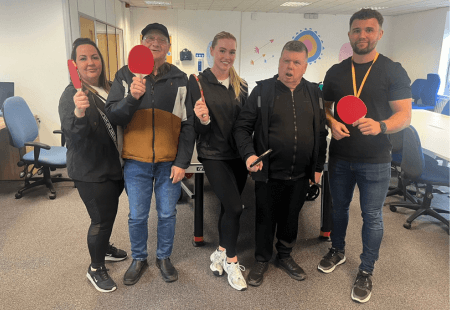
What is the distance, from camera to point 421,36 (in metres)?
7.56

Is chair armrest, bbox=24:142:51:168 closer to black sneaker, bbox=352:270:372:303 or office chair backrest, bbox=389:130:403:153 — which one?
black sneaker, bbox=352:270:372:303

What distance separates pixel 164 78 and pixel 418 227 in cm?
260

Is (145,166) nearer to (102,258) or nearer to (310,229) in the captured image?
(102,258)

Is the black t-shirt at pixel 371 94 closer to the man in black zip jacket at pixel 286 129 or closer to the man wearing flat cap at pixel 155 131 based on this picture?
the man in black zip jacket at pixel 286 129

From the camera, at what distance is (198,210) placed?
246 centimetres

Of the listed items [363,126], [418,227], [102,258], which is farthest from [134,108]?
[418,227]

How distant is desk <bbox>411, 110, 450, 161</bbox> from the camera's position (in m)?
2.72

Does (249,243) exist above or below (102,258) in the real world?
below

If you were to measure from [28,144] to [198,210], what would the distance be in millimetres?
1997

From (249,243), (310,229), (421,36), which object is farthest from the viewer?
(421,36)

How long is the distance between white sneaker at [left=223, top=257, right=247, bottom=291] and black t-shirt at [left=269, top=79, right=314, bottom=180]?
2.43 ft

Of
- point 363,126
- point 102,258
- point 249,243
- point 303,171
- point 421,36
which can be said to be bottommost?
point 249,243

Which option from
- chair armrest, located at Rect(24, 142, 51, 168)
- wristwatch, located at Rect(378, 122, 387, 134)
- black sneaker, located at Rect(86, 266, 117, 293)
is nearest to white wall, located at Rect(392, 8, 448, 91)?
wristwatch, located at Rect(378, 122, 387, 134)

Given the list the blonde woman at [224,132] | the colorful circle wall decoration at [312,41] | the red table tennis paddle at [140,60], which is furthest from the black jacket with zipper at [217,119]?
the colorful circle wall decoration at [312,41]
